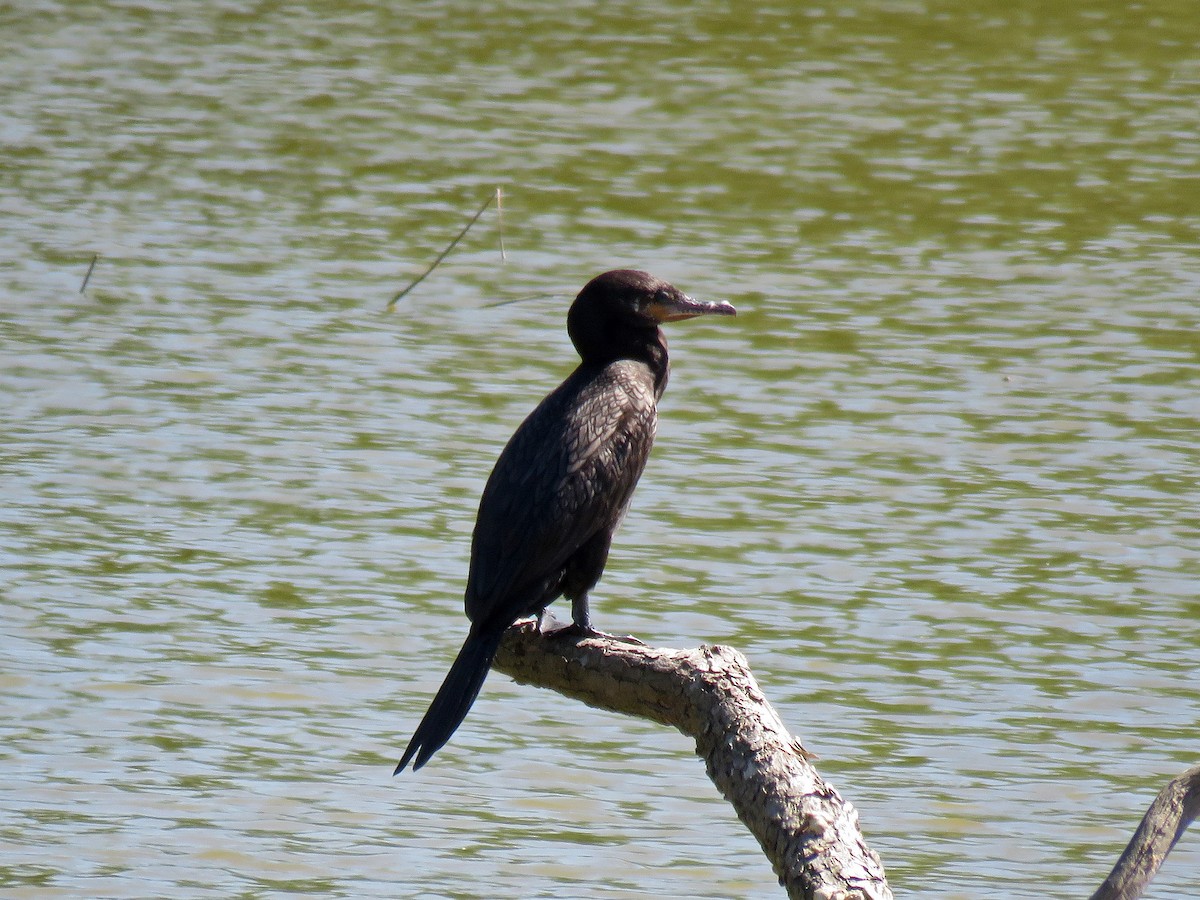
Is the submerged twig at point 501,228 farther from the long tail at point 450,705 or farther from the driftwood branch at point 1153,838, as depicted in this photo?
the driftwood branch at point 1153,838

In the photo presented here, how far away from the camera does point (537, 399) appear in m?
9.02

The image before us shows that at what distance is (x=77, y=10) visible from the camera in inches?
664

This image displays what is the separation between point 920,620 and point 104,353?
169 inches

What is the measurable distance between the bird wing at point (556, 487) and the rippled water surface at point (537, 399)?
1415 millimetres

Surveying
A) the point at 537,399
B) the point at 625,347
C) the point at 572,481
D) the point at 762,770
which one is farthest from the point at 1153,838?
the point at 537,399

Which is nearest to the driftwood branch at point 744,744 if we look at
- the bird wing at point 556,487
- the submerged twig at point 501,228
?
the bird wing at point 556,487

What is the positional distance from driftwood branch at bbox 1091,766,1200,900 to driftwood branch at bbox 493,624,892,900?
1.33 ft

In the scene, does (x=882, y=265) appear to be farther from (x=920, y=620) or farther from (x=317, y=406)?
(x=920, y=620)

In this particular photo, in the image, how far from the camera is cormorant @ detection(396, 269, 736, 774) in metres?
4.10

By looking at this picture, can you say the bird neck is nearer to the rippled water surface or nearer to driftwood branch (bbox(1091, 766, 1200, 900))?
the rippled water surface

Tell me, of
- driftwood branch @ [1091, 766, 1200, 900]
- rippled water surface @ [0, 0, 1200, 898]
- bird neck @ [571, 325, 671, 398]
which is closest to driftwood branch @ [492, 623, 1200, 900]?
driftwood branch @ [1091, 766, 1200, 900]

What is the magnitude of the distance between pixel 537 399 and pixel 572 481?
4.73m

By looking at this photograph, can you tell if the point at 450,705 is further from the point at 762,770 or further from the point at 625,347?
the point at 625,347

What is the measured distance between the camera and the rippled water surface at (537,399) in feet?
19.0
